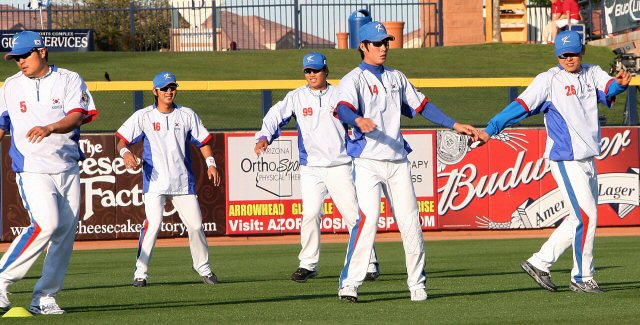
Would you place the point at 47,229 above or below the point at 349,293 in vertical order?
above

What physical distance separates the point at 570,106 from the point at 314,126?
3.22 metres

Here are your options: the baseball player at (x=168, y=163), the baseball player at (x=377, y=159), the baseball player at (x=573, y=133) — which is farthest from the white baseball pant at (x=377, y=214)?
the baseball player at (x=168, y=163)

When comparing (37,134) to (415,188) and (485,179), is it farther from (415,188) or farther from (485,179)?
(485,179)

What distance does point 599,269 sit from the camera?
1277cm

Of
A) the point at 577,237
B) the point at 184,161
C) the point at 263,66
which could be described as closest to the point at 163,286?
the point at 184,161

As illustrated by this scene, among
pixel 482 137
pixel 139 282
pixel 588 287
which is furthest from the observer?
pixel 139 282

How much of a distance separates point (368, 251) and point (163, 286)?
306 centimetres

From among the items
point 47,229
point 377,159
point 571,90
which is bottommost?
point 47,229

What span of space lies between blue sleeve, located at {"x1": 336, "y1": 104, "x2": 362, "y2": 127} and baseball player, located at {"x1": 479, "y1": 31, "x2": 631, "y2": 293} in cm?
149

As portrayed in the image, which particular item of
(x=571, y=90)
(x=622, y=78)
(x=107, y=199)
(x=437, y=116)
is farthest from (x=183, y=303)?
(x=107, y=199)

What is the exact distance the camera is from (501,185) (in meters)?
21.0

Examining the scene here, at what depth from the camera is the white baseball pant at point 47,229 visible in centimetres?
877

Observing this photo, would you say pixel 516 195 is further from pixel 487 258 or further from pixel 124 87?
pixel 124 87

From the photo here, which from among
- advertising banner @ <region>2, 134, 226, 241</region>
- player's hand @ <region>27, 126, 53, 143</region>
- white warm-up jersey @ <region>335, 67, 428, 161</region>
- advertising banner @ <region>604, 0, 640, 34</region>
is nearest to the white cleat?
white warm-up jersey @ <region>335, 67, 428, 161</region>
